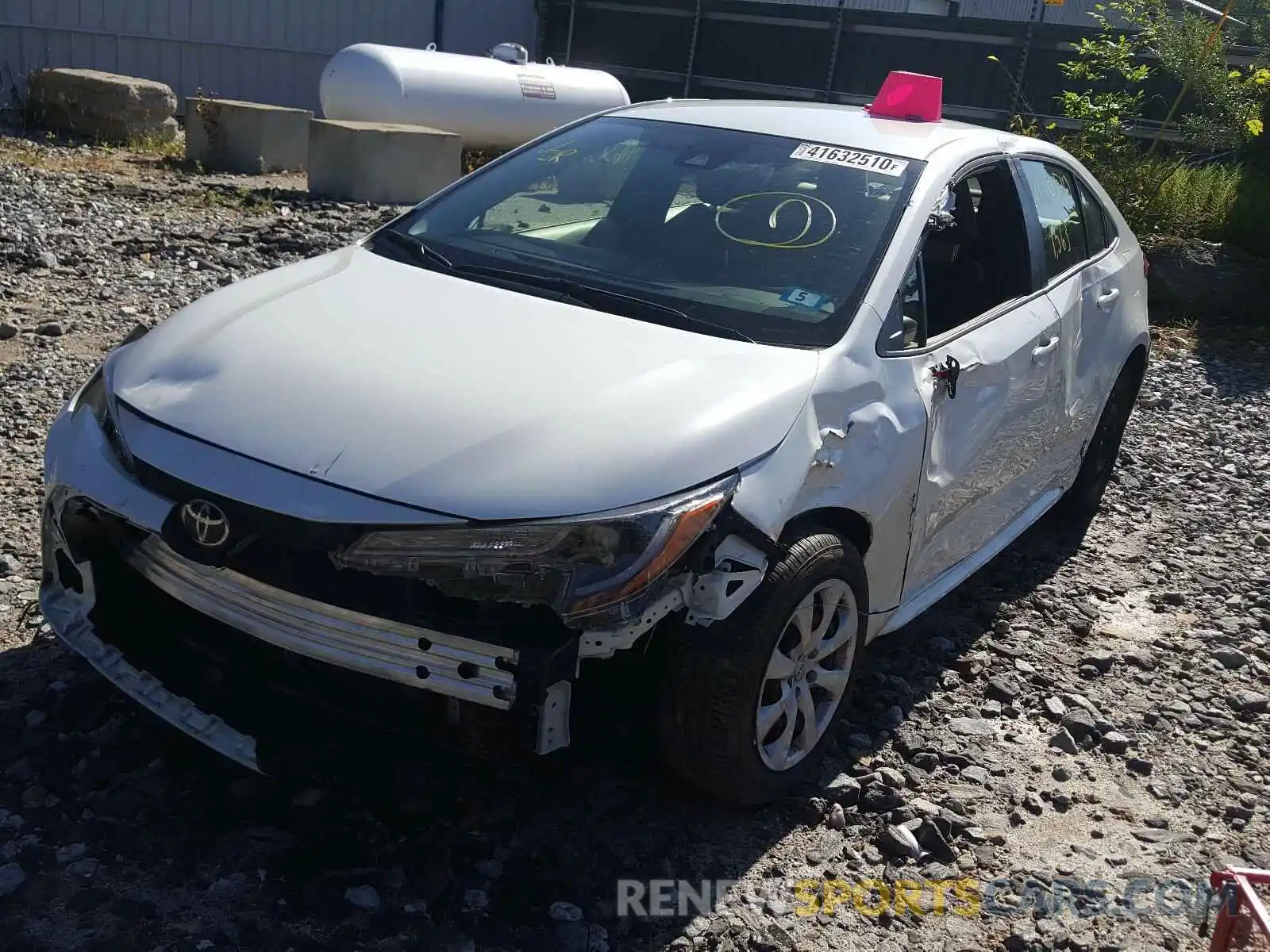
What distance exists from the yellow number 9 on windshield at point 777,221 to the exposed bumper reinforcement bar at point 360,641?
1676 millimetres

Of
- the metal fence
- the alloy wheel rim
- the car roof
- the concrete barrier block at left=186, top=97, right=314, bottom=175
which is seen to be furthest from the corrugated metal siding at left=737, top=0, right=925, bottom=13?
the alloy wheel rim

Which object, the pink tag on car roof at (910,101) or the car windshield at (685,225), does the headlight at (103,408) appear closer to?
the car windshield at (685,225)

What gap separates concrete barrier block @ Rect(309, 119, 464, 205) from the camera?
35.5 feet

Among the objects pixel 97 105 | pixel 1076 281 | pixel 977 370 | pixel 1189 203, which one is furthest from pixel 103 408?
pixel 97 105

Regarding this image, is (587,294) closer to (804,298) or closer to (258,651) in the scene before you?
(804,298)

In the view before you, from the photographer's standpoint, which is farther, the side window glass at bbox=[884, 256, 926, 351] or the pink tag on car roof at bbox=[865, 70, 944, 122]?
the pink tag on car roof at bbox=[865, 70, 944, 122]

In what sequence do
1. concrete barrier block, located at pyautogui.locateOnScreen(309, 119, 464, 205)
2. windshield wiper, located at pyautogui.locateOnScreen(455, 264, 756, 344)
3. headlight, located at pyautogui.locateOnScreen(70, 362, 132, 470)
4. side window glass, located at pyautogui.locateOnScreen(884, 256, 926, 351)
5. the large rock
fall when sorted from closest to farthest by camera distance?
headlight, located at pyautogui.locateOnScreen(70, 362, 132, 470) → windshield wiper, located at pyautogui.locateOnScreen(455, 264, 756, 344) → side window glass, located at pyautogui.locateOnScreen(884, 256, 926, 351) → concrete barrier block, located at pyautogui.locateOnScreen(309, 119, 464, 205) → the large rock

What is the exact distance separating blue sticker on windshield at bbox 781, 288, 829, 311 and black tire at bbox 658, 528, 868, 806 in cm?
70

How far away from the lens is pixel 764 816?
3213mm

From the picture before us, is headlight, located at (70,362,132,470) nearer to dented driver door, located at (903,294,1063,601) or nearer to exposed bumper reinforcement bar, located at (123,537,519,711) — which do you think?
exposed bumper reinforcement bar, located at (123,537,519,711)

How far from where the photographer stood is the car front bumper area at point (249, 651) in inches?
101

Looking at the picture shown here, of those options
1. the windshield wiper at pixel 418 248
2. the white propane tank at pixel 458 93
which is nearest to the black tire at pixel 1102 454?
the windshield wiper at pixel 418 248

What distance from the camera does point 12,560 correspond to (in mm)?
4047

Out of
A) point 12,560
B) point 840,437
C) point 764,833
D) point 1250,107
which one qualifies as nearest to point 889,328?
point 840,437
